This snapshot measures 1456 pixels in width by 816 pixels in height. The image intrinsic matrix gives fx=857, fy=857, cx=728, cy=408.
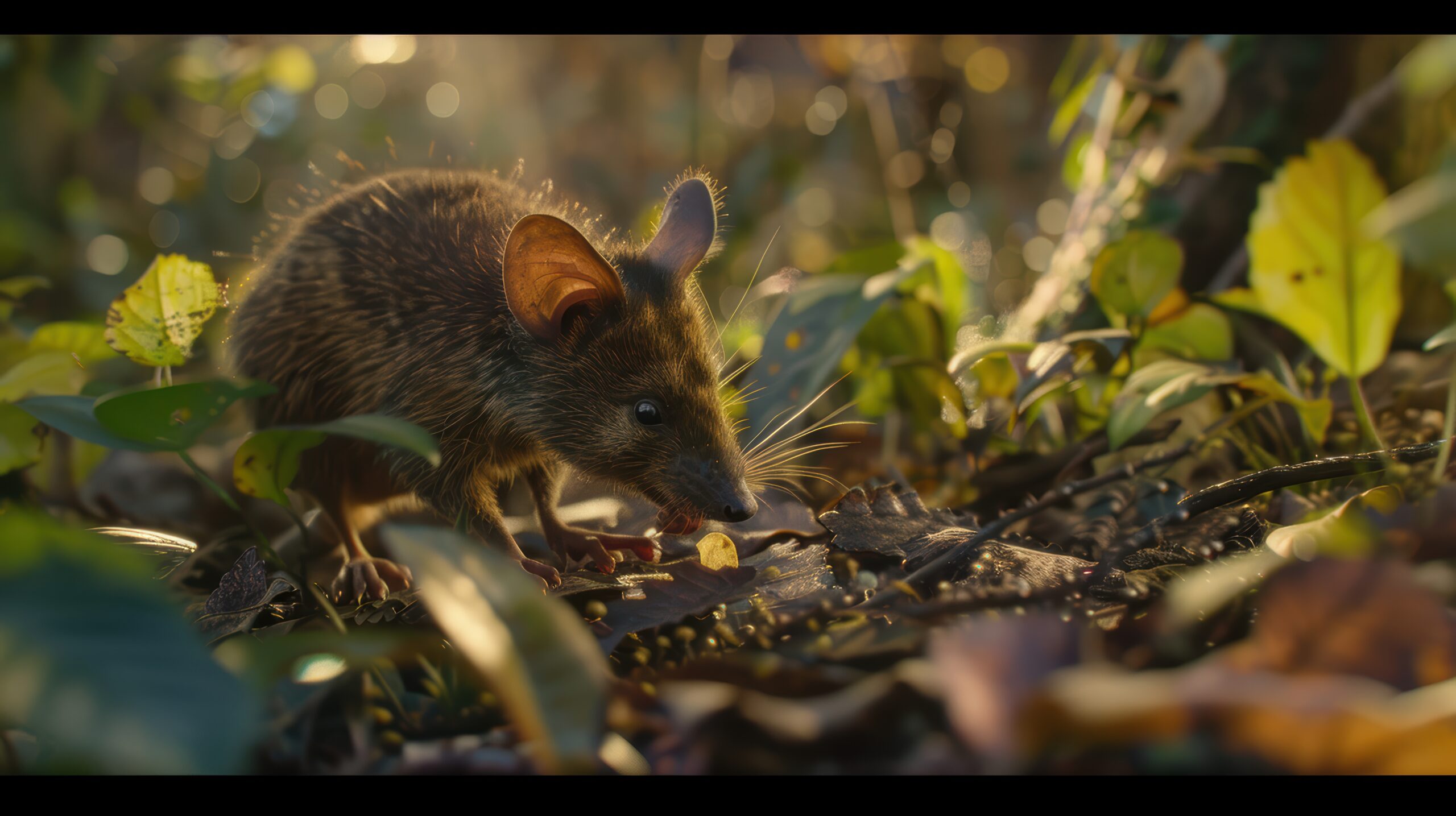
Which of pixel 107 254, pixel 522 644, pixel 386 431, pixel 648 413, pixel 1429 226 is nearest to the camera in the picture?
pixel 1429 226

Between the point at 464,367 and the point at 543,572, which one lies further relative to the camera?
the point at 464,367

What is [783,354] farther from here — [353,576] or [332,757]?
[332,757]

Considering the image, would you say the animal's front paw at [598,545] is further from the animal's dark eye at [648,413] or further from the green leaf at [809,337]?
the green leaf at [809,337]

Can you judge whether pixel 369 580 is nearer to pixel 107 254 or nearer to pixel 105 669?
pixel 105 669

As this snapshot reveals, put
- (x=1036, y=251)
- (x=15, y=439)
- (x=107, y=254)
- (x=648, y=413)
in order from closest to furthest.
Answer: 1. (x=15, y=439)
2. (x=648, y=413)
3. (x=107, y=254)
4. (x=1036, y=251)

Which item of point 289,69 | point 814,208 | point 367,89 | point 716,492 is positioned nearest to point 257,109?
point 289,69

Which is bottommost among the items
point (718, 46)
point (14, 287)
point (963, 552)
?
point (963, 552)
